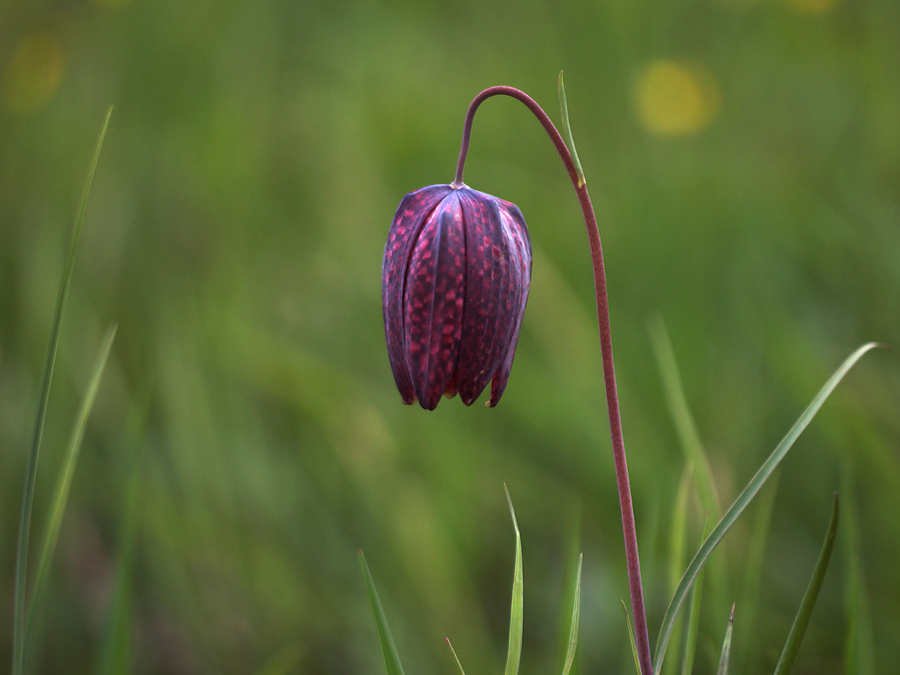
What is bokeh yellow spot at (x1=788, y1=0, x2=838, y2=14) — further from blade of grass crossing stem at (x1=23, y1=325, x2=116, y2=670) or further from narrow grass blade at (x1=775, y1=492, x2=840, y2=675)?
blade of grass crossing stem at (x1=23, y1=325, x2=116, y2=670)

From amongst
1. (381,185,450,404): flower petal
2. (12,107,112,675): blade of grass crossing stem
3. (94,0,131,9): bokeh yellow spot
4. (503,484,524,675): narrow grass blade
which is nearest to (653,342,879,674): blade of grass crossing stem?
(503,484,524,675): narrow grass blade

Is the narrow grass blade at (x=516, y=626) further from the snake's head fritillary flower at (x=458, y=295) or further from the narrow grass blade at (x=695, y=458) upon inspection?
the narrow grass blade at (x=695, y=458)

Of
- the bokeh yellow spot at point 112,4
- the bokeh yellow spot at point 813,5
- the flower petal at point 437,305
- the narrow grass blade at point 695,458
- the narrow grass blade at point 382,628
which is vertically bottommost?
the narrow grass blade at point 382,628

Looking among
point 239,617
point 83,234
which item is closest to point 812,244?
point 239,617

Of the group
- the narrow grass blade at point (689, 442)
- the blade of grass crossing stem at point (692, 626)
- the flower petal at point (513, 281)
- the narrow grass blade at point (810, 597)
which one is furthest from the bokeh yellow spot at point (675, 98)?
the narrow grass blade at point (810, 597)

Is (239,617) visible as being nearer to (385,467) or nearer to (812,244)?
(385,467)
